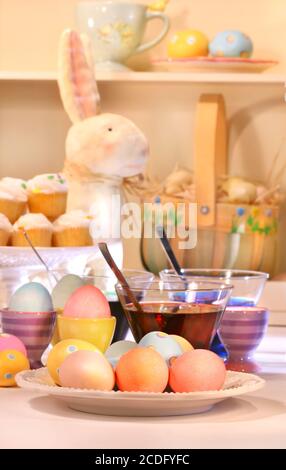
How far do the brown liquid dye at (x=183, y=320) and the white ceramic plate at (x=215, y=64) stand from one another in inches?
50.6

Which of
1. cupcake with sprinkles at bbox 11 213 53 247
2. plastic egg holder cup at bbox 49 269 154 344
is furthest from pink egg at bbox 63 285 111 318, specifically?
cupcake with sprinkles at bbox 11 213 53 247

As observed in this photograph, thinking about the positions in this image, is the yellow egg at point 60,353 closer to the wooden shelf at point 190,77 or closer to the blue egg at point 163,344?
the blue egg at point 163,344

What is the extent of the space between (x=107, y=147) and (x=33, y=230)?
2.09ft

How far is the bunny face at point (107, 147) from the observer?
193 centimetres

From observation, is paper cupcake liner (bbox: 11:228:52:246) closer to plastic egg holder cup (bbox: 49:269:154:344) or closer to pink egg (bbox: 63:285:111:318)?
plastic egg holder cup (bbox: 49:269:154:344)

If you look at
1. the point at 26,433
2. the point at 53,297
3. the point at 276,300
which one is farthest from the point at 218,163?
the point at 26,433

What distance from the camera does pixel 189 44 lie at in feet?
6.86

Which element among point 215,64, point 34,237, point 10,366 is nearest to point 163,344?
point 10,366

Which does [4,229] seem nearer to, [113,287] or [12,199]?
[12,199]

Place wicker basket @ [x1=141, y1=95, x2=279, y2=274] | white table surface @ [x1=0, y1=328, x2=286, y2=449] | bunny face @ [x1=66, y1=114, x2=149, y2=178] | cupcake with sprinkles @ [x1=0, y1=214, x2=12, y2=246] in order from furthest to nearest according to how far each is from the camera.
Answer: wicker basket @ [x1=141, y1=95, x2=279, y2=274]
bunny face @ [x1=66, y1=114, x2=149, y2=178]
cupcake with sprinkles @ [x1=0, y1=214, x2=12, y2=246]
white table surface @ [x1=0, y1=328, x2=286, y2=449]

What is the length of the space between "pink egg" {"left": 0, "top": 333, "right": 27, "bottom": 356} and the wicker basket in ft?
3.82

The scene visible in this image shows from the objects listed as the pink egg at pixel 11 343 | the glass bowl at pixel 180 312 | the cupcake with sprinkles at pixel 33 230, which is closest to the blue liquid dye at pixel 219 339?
the glass bowl at pixel 180 312

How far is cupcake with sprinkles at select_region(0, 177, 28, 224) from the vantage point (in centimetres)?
135
